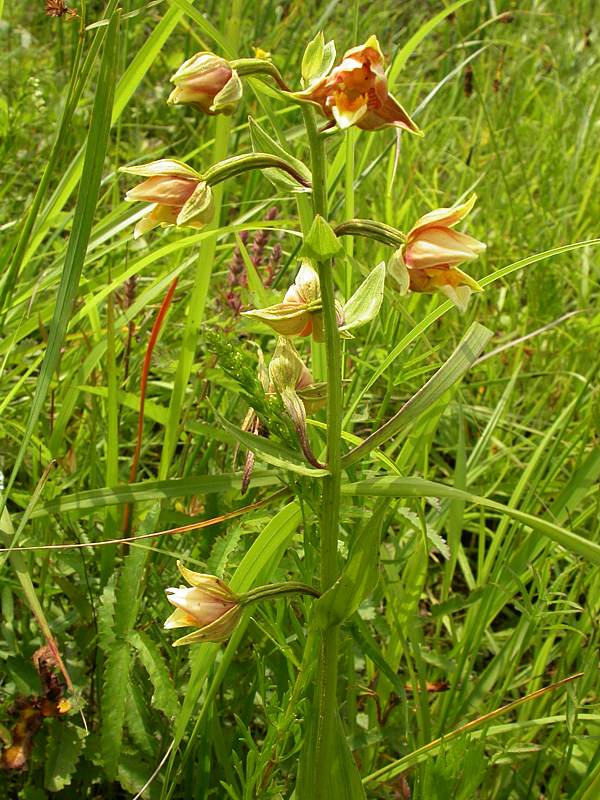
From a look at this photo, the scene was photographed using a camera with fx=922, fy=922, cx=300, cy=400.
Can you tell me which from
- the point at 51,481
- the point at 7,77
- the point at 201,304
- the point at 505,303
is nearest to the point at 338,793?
the point at 51,481

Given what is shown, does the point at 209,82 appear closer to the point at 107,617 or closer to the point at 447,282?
the point at 447,282

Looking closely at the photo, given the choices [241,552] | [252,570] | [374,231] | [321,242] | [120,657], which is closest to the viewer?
[321,242]

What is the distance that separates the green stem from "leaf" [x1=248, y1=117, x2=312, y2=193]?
0.03 metres

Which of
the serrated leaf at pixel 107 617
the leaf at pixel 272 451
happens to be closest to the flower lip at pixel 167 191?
the leaf at pixel 272 451

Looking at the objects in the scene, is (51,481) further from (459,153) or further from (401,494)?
(459,153)

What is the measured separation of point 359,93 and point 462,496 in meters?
0.38

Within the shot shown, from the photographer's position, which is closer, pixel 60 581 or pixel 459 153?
pixel 60 581

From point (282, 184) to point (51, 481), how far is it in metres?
0.64

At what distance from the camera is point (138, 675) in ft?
4.12

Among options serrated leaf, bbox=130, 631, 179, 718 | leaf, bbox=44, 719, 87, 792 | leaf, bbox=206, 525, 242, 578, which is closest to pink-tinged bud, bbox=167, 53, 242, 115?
leaf, bbox=206, 525, 242, 578

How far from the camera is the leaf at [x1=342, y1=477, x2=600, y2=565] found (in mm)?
839

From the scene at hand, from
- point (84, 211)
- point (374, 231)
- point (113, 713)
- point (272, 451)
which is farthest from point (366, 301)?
point (113, 713)

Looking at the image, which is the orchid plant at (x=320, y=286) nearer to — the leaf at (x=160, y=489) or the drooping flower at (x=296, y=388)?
the drooping flower at (x=296, y=388)

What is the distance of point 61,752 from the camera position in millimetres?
1187
